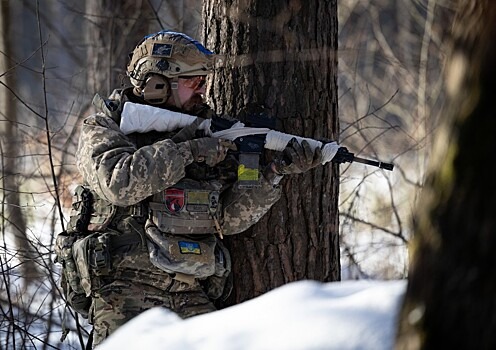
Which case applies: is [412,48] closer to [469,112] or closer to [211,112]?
[211,112]

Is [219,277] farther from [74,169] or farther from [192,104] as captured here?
[74,169]

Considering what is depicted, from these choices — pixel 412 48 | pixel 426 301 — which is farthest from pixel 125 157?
pixel 412 48

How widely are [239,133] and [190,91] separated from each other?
318 millimetres

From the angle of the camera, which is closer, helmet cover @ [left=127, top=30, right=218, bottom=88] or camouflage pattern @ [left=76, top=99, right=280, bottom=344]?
camouflage pattern @ [left=76, top=99, right=280, bottom=344]

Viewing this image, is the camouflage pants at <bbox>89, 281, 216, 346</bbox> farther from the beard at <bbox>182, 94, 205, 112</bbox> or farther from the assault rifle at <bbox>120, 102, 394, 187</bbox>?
the beard at <bbox>182, 94, 205, 112</bbox>

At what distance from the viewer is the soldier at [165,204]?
12.9ft

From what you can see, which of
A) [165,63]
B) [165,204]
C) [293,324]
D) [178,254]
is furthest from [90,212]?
[293,324]

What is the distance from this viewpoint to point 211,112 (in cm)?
413

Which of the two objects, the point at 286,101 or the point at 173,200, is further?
the point at 286,101

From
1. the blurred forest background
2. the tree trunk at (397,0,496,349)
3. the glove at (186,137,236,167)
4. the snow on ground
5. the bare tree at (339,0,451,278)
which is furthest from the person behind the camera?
the bare tree at (339,0,451,278)

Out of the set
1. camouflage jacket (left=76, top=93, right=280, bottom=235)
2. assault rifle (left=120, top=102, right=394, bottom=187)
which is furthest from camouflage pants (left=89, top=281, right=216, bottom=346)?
assault rifle (left=120, top=102, right=394, bottom=187)

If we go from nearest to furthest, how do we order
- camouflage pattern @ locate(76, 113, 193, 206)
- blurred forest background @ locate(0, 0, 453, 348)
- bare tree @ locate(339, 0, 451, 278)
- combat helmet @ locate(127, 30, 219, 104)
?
camouflage pattern @ locate(76, 113, 193, 206), combat helmet @ locate(127, 30, 219, 104), blurred forest background @ locate(0, 0, 453, 348), bare tree @ locate(339, 0, 451, 278)

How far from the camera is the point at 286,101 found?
4230 mm

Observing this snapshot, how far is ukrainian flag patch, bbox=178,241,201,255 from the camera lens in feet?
13.0
